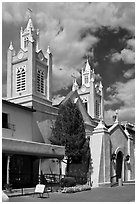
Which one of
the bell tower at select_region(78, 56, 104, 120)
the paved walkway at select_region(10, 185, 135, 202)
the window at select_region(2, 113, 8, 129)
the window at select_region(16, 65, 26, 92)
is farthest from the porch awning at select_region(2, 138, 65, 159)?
the bell tower at select_region(78, 56, 104, 120)

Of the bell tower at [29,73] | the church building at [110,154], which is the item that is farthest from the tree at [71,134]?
the bell tower at [29,73]

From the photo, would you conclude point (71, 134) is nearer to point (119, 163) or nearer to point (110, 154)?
point (110, 154)

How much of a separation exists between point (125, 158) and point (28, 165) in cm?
951

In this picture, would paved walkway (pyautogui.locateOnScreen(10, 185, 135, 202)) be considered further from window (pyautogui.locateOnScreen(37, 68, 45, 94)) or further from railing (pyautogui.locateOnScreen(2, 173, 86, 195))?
window (pyautogui.locateOnScreen(37, 68, 45, 94))

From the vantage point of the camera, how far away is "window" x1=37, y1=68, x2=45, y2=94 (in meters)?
39.2

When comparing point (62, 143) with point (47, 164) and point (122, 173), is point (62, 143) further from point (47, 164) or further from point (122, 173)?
point (122, 173)

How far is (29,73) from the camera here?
3778 cm

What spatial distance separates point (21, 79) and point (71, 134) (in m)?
16.0

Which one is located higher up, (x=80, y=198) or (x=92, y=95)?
(x=92, y=95)

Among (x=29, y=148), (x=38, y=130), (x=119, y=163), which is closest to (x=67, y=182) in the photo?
(x=29, y=148)

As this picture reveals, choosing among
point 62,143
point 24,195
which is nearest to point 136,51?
point 24,195

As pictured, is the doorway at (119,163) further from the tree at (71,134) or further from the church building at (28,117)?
the church building at (28,117)

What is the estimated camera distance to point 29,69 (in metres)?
37.8

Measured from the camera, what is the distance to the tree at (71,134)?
2444cm
